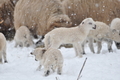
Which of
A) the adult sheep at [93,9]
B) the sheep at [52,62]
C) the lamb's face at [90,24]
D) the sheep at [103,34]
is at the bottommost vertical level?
the sheep at [52,62]

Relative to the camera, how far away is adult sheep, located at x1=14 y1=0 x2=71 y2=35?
26.5 ft

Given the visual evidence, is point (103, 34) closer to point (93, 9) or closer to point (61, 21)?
A: point (61, 21)

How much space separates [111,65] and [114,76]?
711 mm

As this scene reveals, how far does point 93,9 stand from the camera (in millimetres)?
8852

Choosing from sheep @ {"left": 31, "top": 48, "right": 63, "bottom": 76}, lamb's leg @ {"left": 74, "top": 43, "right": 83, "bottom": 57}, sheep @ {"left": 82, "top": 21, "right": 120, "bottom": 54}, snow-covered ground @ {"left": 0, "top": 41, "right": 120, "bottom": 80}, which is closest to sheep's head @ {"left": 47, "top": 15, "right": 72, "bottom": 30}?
snow-covered ground @ {"left": 0, "top": 41, "right": 120, "bottom": 80}

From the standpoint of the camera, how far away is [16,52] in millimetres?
7910

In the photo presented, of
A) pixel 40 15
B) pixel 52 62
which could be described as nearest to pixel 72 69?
pixel 52 62

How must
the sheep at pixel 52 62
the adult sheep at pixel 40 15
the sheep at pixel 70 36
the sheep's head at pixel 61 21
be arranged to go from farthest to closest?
the adult sheep at pixel 40 15 < the sheep's head at pixel 61 21 < the sheep at pixel 70 36 < the sheep at pixel 52 62

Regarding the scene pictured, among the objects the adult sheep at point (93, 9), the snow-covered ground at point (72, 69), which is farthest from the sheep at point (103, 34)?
the adult sheep at point (93, 9)

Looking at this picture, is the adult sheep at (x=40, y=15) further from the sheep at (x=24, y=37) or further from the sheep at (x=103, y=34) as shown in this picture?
the sheep at (x=103, y=34)

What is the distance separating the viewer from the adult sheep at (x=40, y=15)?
809 centimetres

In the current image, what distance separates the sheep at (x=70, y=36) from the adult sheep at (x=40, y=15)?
1674mm

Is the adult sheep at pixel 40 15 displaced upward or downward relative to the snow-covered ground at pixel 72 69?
upward

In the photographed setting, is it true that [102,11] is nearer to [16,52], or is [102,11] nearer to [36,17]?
[36,17]
